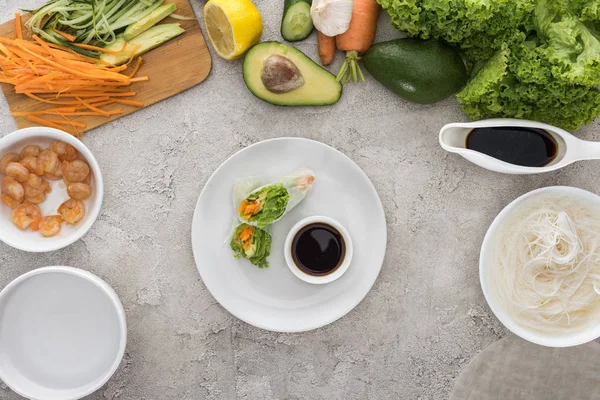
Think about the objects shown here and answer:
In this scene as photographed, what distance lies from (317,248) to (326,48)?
0.60 metres

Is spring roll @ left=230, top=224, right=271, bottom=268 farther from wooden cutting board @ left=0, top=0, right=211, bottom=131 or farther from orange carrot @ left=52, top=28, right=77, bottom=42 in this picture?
orange carrot @ left=52, top=28, right=77, bottom=42

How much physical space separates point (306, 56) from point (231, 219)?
0.53 m

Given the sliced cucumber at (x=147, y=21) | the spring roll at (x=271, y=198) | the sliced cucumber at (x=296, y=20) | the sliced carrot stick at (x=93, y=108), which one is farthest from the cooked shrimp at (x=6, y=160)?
the sliced cucumber at (x=296, y=20)

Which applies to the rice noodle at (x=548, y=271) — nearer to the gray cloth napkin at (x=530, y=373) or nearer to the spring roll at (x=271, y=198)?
the gray cloth napkin at (x=530, y=373)

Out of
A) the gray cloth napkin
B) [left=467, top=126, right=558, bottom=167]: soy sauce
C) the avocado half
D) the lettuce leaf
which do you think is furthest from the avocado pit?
the gray cloth napkin

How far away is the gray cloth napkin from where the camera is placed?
1.76 metres

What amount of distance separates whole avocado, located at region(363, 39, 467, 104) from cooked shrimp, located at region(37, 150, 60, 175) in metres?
0.96

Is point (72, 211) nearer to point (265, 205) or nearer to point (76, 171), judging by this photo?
point (76, 171)

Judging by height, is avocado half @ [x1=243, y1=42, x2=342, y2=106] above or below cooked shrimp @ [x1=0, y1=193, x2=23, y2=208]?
above

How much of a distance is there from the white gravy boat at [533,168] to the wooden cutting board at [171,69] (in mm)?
761

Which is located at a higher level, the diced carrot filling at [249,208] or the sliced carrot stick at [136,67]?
the sliced carrot stick at [136,67]

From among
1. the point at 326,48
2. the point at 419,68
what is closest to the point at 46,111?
the point at 326,48

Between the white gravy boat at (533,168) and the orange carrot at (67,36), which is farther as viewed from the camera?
the orange carrot at (67,36)

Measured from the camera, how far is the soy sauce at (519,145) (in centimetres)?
160
